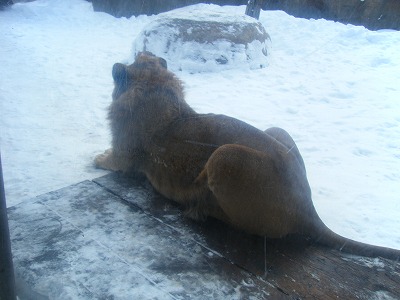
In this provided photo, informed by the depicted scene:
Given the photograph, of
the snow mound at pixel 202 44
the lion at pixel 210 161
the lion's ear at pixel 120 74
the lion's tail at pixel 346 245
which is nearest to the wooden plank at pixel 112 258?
the lion at pixel 210 161

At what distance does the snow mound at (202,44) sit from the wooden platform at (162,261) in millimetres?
6039

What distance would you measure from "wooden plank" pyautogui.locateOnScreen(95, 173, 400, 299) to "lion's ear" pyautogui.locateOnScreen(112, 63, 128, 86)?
136 centimetres

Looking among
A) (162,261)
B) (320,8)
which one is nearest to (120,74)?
(162,261)

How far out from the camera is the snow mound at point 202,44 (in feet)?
29.1

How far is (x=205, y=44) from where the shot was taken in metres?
8.91

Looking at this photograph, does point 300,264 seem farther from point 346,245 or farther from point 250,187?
point 250,187

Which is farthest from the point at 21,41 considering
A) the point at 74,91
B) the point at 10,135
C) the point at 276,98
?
the point at 276,98

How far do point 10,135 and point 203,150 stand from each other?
3482mm

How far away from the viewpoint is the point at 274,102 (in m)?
7.37

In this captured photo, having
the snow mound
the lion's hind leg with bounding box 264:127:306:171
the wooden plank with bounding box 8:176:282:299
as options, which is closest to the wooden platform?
the wooden plank with bounding box 8:176:282:299

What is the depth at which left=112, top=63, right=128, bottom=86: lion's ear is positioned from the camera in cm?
389

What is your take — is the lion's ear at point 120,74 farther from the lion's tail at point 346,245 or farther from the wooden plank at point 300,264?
the lion's tail at point 346,245

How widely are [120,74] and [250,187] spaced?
1.81 meters

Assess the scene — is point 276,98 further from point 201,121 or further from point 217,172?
point 217,172
